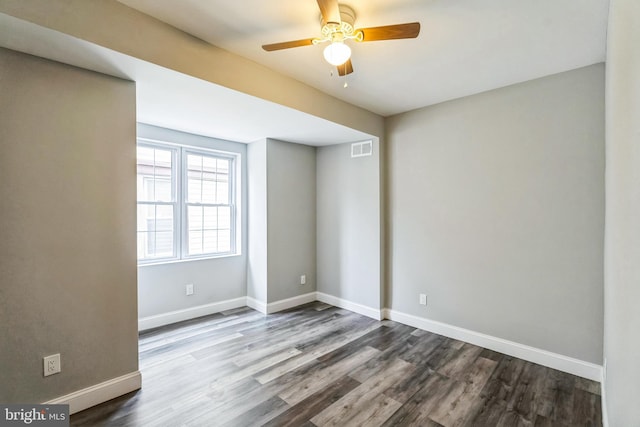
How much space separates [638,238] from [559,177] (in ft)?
7.02

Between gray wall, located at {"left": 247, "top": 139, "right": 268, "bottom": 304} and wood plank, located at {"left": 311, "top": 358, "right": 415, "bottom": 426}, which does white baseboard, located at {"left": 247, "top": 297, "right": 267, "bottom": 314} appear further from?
wood plank, located at {"left": 311, "top": 358, "right": 415, "bottom": 426}

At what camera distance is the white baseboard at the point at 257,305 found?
3975 millimetres

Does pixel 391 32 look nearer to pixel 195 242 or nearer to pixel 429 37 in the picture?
pixel 429 37

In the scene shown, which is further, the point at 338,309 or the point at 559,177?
the point at 338,309

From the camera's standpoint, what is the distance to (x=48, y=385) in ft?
6.26

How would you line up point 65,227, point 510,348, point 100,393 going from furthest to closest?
1. point 510,348
2. point 100,393
3. point 65,227

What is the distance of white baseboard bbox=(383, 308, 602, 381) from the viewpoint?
8.05 feet

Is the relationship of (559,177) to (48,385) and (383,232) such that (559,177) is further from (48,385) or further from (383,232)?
(48,385)

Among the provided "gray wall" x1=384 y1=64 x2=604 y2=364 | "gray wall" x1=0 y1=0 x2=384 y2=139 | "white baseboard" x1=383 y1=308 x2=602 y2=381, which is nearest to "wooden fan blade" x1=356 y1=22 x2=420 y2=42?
"gray wall" x1=0 y1=0 x2=384 y2=139

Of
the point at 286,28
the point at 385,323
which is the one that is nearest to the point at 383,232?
the point at 385,323

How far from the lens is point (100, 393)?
6.85 feet

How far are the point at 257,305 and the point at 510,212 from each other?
3342mm

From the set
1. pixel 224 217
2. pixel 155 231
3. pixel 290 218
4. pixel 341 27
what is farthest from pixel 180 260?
pixel 341 27

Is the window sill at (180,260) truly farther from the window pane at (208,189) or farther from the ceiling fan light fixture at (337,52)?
the ceiling fan light fixture at (337,52)
